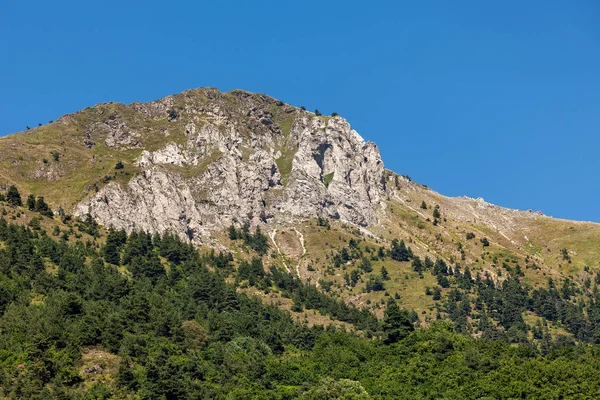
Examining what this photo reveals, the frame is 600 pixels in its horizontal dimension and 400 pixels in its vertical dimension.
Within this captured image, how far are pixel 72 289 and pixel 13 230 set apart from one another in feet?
136

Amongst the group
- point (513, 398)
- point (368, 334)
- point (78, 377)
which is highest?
point (368, 334)

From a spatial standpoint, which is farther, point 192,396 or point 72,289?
point 72,289

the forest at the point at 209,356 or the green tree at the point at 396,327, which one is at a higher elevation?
the green tree at the point at 396,327

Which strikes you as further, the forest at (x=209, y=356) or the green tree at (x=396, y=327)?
the green tree at (x=396, y=327)

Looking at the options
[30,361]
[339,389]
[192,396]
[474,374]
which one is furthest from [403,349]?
[30,361]

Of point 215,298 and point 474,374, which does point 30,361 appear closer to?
point 474,374

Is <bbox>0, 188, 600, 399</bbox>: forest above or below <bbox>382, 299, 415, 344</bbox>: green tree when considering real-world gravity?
below

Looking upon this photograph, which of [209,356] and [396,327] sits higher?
[396,327]

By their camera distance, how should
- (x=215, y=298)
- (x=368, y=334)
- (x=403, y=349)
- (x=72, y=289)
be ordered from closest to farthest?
1. (x=403, y=349)
2. (x=72, y=289)
3. (x=368, y=334)
4. (x=215, y=298)

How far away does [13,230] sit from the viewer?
610 ft

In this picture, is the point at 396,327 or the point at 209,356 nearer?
the point at 209,356

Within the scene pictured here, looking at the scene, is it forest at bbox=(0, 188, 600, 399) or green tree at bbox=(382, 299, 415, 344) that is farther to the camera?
green tree at bbox=(382, 299, 415, 344)

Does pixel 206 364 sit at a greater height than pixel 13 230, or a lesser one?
lesser

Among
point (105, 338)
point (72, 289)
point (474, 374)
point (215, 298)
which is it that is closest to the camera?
point (474, 374)
